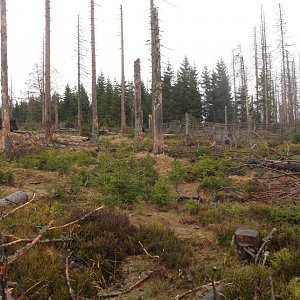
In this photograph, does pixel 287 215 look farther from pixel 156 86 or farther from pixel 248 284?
pixel 156 86

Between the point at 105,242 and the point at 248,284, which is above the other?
the point at 105,242

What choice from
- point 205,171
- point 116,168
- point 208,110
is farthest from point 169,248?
point 208,110

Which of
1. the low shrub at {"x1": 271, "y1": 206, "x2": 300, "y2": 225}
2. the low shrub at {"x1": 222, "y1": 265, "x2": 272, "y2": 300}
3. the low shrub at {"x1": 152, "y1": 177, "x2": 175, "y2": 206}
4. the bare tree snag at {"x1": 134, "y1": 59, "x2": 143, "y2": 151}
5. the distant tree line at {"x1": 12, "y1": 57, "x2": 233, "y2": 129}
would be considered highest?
the distant tree line at {"x1": 12, "y1": 57, "x2": 233, "y2": 129}

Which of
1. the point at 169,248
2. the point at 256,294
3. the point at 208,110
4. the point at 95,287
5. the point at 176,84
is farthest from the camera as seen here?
the point at 208,110

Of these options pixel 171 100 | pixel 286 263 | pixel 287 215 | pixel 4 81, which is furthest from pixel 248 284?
pixel 171 100

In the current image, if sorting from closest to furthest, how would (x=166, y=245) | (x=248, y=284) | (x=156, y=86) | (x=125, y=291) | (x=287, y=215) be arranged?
(x=248, y=284)
(x=125, y=291)
(x=166, y=245)
(x=287, y=215)
(x=156, y=86)

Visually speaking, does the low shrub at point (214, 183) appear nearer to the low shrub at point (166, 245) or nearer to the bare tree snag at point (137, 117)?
the low shrub at point (166, 245)

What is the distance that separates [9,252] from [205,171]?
7.32 metres

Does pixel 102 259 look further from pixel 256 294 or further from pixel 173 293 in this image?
pixel 256 294

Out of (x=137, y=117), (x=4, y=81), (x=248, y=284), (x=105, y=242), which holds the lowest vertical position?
(x=248, y=284)

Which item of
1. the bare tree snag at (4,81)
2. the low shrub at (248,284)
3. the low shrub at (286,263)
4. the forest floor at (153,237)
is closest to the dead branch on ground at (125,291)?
the forest floor at (153,237)

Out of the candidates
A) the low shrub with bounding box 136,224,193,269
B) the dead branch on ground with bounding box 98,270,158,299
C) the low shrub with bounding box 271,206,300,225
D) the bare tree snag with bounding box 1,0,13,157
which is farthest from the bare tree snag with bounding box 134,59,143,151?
the dead branch on ground with bounding box 98,270,158,299

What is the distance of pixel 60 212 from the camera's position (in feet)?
22.2

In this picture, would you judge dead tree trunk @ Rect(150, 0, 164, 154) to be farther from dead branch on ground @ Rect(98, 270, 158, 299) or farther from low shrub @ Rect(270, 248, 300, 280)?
low shrub @ Rect(270, 248, 300, 280)
